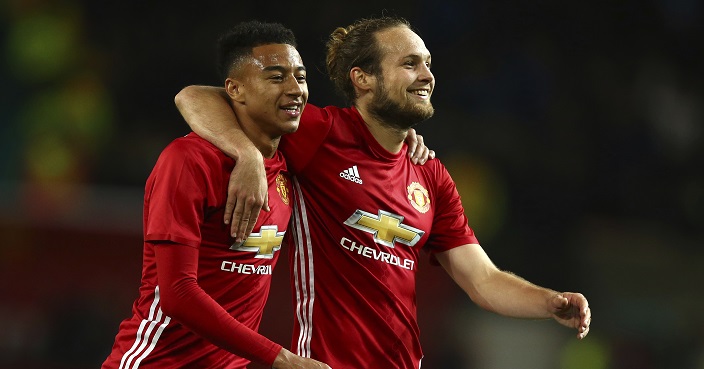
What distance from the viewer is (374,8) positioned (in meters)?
9.19

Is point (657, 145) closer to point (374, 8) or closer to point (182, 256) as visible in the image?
point (374, 8)

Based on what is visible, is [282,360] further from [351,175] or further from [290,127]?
[351,175]

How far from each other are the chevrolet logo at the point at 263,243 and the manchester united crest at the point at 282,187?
0.46 feet

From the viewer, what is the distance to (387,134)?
3727 mm

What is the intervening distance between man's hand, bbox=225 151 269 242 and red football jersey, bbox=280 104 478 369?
46 cm

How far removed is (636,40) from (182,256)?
8.11 meters

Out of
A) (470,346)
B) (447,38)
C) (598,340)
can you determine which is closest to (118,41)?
(447,38)

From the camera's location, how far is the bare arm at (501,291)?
3419 millimetres

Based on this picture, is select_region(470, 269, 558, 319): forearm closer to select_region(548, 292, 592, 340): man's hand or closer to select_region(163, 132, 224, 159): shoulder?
select_region(548, 292, 592, 340): man's hand

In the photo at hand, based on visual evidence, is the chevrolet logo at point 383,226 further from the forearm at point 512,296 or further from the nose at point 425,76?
the nose at point 425,76

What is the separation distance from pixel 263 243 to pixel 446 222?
1009 mm

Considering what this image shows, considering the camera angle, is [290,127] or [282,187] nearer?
[290,127]

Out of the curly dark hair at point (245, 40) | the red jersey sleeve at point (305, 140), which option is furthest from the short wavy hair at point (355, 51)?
the curly dark hair at point (245, 40)

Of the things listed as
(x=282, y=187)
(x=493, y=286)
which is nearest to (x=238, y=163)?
(x=282, y=187)
